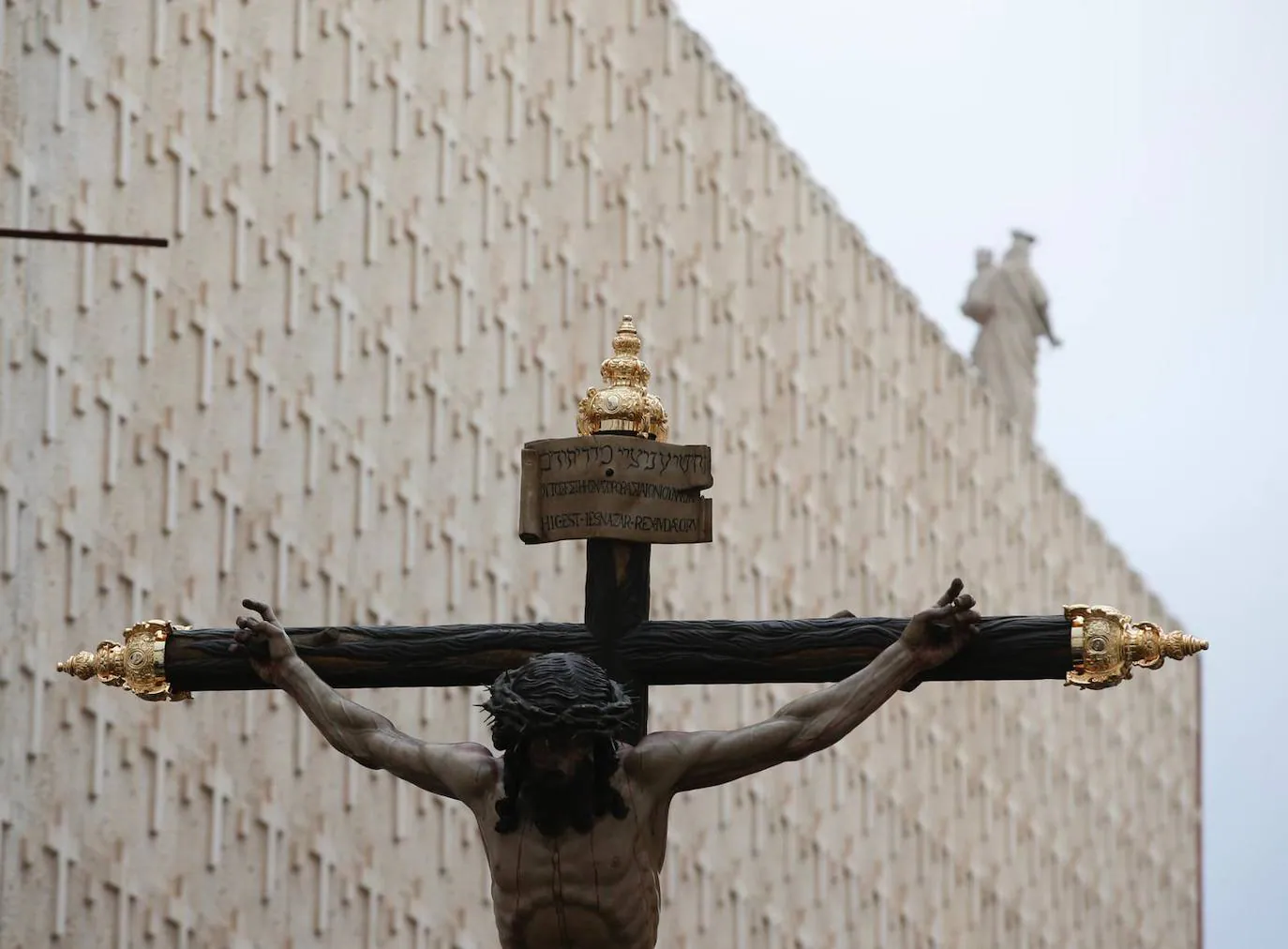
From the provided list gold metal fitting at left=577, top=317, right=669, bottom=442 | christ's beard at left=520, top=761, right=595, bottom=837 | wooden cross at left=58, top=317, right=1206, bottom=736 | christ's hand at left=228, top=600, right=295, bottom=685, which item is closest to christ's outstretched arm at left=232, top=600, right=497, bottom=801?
christ's hand at left=228, top=600, right=295, bottom=685

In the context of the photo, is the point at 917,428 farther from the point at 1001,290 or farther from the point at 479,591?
the point at 479,591

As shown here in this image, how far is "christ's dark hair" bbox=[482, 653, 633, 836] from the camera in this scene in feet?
25.2

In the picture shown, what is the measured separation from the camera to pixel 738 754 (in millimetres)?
8086

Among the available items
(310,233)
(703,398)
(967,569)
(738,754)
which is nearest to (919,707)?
(967,569)

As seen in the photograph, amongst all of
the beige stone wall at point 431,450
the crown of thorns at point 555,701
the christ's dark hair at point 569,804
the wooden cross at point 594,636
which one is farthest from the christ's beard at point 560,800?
the beige stone wall at point 431,450

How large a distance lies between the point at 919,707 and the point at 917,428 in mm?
2731

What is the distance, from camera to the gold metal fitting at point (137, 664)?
8641mm

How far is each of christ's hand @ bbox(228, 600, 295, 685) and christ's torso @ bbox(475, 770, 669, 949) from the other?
0.84 metres

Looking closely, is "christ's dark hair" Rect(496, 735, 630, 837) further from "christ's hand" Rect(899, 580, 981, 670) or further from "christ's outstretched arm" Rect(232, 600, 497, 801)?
"christ's hand" Rect(899, 580, 981, 670)

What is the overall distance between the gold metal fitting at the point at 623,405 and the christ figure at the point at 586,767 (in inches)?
39.7

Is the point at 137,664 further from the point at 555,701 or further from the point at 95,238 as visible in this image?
the point at 95,238

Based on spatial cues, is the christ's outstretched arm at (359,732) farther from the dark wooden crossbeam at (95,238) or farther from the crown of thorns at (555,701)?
the dark wooden crossbeam at (95,238)

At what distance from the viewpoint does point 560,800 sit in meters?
7.88

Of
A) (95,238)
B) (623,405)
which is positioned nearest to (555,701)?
(623,405)
